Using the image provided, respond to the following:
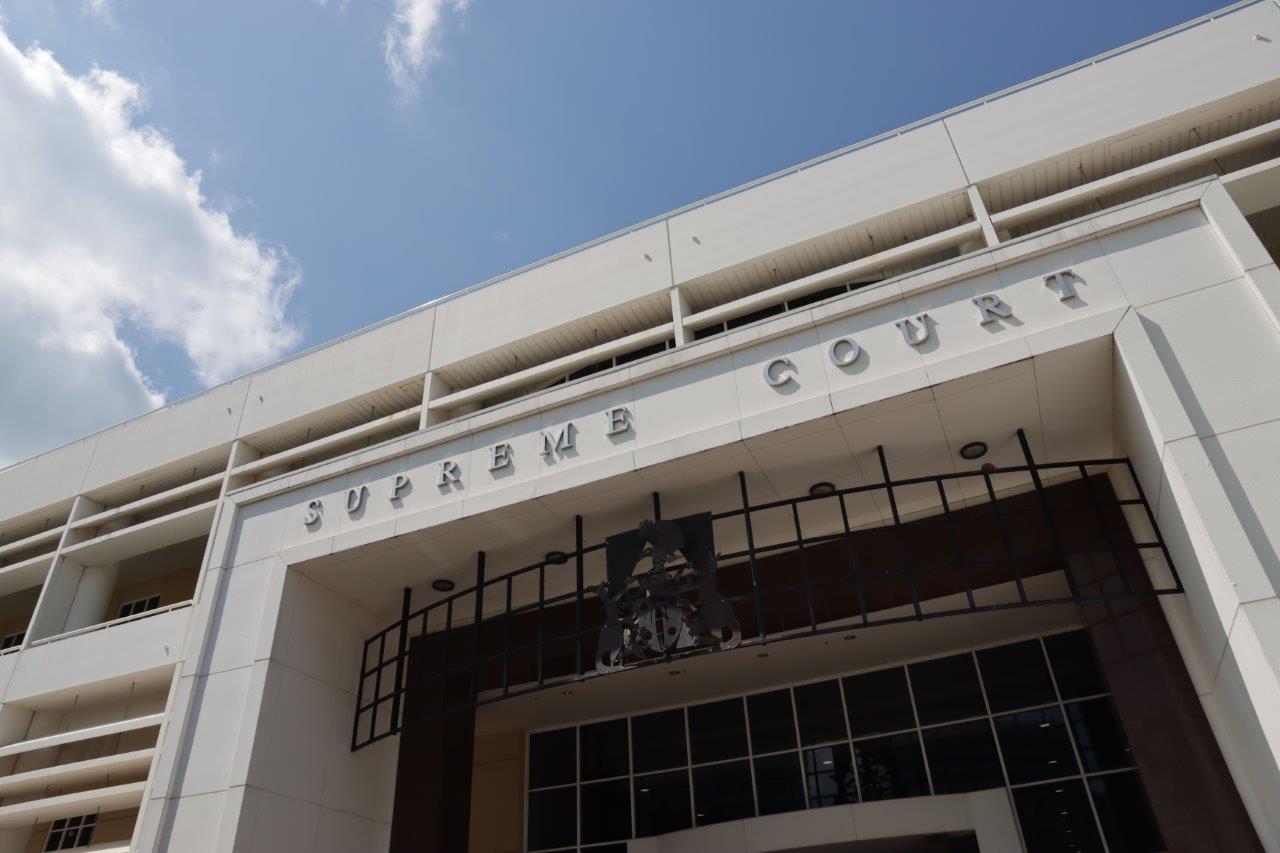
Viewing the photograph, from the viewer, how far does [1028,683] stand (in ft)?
61.0

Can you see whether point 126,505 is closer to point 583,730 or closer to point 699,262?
point 583,730

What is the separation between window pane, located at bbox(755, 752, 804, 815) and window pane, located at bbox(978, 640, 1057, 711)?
4566 millimetres

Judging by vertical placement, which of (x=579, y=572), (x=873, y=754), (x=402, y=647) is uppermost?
(x=579, y=572)

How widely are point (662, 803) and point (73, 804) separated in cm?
1235

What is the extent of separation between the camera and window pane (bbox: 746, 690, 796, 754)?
20.4 m

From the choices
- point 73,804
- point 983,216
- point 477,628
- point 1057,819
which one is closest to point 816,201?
point 983,216

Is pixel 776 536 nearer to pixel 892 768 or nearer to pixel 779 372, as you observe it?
pixel 779 372

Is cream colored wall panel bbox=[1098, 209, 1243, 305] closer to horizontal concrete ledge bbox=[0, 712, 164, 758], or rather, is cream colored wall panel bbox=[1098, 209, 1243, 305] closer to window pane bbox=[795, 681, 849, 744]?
window pane bbox=[795, 681, 849, 744]

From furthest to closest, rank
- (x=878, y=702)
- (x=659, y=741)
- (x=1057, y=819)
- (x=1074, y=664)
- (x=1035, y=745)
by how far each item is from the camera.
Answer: (x=659, y=741)
(x=878, y=702)
(x=1074, y=664)
(x=1035, y=745)
(x=1057, y=819)

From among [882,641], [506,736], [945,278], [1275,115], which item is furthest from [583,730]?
[1275,115]

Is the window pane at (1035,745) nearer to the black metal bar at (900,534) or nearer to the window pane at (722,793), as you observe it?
the window pane at (722,793)

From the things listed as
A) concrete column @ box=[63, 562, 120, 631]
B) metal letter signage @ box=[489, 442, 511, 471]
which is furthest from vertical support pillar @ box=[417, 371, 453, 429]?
concrete column @ box=[63, 562, 120, 631]

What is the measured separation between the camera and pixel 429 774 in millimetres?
17734

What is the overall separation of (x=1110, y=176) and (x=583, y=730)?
56.2 ft
